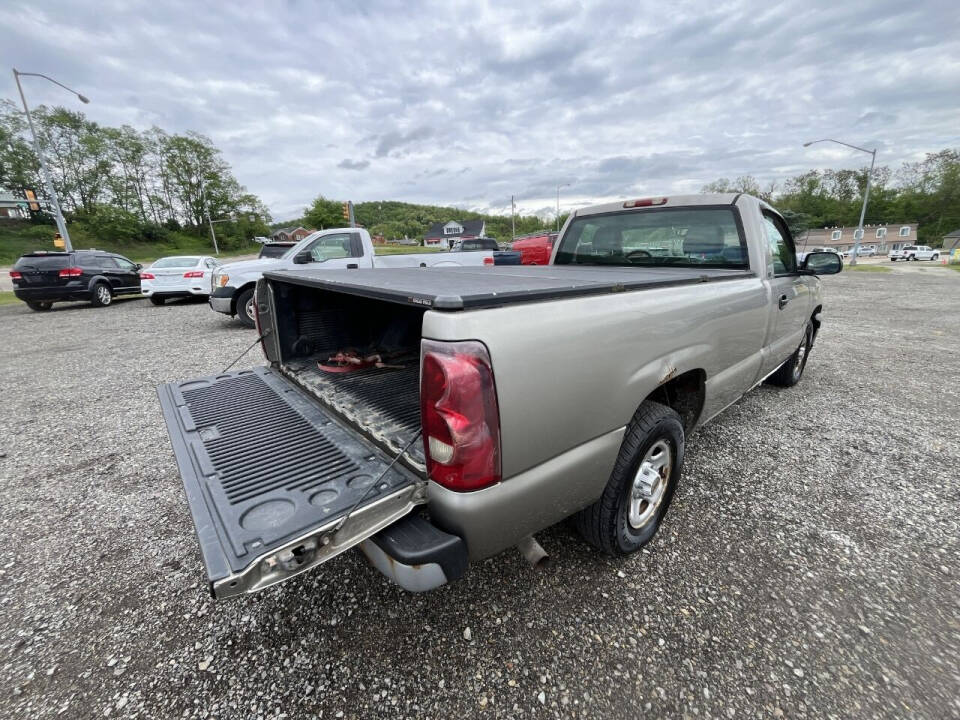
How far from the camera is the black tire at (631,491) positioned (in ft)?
6.31

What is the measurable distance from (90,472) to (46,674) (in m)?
1.96

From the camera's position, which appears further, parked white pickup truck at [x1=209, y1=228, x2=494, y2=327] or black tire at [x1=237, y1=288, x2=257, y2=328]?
black tire at [x1=237, y1=288, x2=257, y2=328]

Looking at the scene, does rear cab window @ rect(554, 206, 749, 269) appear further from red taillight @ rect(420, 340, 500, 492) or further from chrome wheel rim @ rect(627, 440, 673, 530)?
red taillight @ rect(420, 340, 500, 492)

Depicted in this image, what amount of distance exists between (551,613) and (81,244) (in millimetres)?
63556

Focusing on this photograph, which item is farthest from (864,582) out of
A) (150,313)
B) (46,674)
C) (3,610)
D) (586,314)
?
(150,313)

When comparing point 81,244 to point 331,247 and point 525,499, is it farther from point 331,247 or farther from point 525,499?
point 525,499

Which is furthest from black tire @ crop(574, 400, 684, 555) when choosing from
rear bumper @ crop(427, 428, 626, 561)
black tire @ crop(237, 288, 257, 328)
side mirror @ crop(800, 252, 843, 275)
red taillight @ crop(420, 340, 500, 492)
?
black tire @ crop(237, 288, 257, 328)

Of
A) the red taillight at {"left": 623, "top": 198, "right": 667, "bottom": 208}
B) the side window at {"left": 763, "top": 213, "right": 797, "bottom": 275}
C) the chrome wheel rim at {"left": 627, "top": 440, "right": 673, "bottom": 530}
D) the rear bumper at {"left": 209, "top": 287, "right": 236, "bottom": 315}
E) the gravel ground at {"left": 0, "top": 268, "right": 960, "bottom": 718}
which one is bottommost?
the gravel ground at {"left": 0, "top": 268, "right": 960, "bottom": 718}

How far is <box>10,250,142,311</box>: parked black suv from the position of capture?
37.1 ft

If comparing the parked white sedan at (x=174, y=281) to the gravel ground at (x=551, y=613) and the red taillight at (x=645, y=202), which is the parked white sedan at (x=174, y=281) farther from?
the red taillight at (x=645, y=202)

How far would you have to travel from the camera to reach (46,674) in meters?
1.69

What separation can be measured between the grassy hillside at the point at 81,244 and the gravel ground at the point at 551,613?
177 feet

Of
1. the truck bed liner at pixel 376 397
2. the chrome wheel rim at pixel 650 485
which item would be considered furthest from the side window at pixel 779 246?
the truck bed liner at pixel 376 397

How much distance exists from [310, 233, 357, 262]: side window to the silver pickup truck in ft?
19.0
